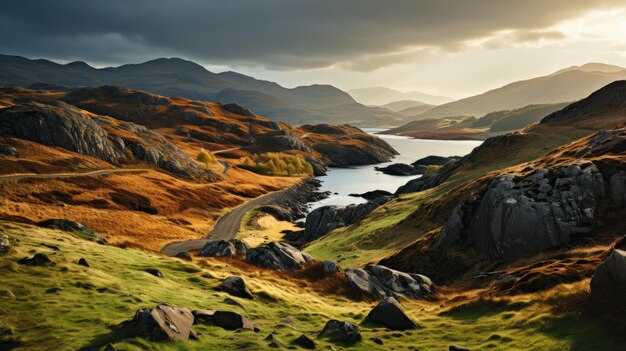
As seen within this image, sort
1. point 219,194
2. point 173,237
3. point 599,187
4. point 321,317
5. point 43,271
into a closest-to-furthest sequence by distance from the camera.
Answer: point 43,271
point 321,317
point 599,187
point 173,237
point 219,194

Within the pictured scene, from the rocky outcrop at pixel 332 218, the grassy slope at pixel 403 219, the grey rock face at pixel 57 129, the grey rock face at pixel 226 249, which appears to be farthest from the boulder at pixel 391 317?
the grey rock face at pixel 57 129

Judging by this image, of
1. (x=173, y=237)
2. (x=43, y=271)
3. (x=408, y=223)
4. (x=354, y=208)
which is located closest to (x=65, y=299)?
(x=43, y=271)

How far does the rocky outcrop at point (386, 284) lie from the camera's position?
37188mm

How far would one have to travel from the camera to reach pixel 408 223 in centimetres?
6519

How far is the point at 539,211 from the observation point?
38.2m

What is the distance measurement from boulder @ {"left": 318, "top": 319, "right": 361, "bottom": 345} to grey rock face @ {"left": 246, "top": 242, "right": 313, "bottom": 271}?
2327 centimetres

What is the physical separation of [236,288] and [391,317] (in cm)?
1224

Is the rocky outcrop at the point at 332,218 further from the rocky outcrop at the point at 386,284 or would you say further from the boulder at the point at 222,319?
the boulder at the point at 222,319

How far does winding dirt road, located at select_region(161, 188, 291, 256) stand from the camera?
8162 cm

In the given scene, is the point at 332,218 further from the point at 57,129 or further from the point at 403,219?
the point at 57,129

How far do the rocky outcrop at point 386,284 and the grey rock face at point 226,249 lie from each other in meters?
20.3

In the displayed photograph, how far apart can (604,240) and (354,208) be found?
69001 mm

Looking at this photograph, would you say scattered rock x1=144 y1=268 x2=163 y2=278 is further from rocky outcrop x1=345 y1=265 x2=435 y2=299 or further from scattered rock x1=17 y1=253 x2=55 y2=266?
rocky outcrop x1=345 y1=265 x2=435 y2=299

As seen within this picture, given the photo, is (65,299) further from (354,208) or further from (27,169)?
(27,169)
